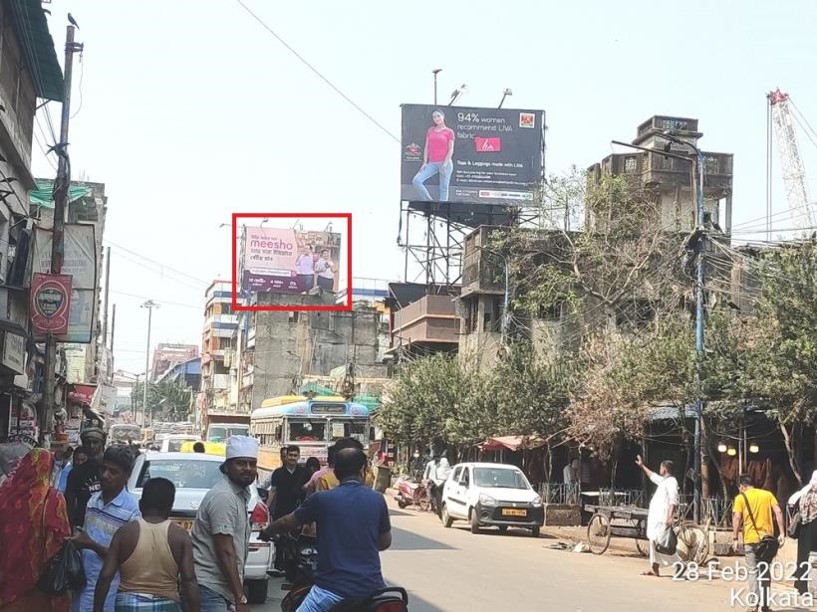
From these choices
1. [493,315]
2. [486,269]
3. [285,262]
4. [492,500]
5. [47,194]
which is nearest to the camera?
[492,500]

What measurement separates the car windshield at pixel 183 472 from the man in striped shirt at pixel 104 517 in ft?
18.3

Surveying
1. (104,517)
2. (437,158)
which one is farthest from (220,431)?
(104,517)

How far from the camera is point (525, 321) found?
4591 cm

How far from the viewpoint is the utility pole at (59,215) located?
1831 centimetres

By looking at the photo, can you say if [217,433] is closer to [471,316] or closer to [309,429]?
[471,316]

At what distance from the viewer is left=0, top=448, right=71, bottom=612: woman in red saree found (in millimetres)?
6137

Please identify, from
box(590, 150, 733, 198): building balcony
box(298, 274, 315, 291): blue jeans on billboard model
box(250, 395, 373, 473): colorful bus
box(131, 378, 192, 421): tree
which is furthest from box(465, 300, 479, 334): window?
box(131, 378, 192, 421): tree

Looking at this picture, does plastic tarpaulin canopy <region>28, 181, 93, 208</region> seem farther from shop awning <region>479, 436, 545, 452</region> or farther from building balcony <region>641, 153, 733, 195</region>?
building balcony <region>641, 153, 733, 195</region>

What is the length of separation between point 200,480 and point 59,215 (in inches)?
326

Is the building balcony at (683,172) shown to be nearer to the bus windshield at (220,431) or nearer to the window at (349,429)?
the bus windshield at (220,431)

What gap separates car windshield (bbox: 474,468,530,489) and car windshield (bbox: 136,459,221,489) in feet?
46.5

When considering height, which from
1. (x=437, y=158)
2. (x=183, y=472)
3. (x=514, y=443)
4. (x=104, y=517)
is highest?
(x=437, y=158)

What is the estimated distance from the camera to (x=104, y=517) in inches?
256

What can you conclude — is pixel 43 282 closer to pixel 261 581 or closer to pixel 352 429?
pixel 261 581
